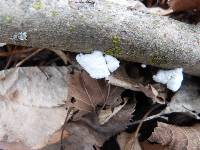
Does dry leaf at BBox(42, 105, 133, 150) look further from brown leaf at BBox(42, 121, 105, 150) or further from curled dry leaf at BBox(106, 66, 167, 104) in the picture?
curled dry leaf at BBox(106, 66, 167, 104)

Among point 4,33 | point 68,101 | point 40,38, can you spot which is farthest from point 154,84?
point 4,33

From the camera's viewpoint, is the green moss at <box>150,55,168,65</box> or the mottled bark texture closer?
the mottled bark texture

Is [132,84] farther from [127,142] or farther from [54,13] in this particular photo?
[54,13]

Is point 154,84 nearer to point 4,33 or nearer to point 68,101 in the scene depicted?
point 68,101

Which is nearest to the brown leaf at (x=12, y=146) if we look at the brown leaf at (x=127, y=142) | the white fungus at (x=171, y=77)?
the brown leaf at (x=127, y=142)

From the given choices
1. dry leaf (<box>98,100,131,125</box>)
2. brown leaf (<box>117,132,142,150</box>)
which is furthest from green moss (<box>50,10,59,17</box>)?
brown leaf (<box>117,132,142,150</box>)

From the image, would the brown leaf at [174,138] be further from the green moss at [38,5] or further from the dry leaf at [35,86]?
the green moss at [38,5]

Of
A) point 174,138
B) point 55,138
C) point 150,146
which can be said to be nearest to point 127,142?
point 150,146
